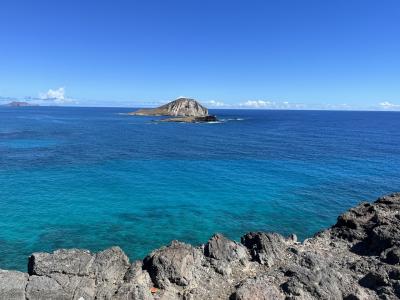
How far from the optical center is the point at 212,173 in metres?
63.4

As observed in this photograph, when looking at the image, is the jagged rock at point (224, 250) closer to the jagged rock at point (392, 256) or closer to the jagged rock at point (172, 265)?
the jagged rock at point (172, 265)

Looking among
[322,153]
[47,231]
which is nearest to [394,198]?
[47,231]

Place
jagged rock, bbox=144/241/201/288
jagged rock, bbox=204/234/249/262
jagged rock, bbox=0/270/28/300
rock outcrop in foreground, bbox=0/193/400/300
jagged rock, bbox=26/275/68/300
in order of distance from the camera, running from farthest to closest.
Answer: jagged rock, bbox=204/234/249/262 < jagged rock, bbox=144/241/201/288 < rock outcrop in foreground, bbox=0/193/400/300 < jagged rock, bbox=26/275/68/300 < jagged rock, bbox=0/270/28/300

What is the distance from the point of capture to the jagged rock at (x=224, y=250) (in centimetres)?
2384

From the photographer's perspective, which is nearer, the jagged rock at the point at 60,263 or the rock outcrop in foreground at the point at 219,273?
the rock outcrop in foreground at the point at 219,273

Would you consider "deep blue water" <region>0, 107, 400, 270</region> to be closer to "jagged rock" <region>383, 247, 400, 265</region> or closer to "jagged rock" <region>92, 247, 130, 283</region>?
"jagged rock" <region>92, 247, 130, 283</region>

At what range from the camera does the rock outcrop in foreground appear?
19.2m

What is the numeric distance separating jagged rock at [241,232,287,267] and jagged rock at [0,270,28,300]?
1463 centimetres

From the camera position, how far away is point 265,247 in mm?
25031

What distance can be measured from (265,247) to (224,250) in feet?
10.1

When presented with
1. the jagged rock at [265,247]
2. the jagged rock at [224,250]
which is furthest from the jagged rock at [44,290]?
the jagged rock at [265,247]

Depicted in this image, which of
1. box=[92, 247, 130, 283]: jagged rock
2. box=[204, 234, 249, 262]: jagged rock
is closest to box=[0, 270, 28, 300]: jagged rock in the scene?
box=[92, 247, 130, 283]: jagged rock

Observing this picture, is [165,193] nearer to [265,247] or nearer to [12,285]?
[265,247]

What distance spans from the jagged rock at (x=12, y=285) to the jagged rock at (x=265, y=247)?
48.0ft
